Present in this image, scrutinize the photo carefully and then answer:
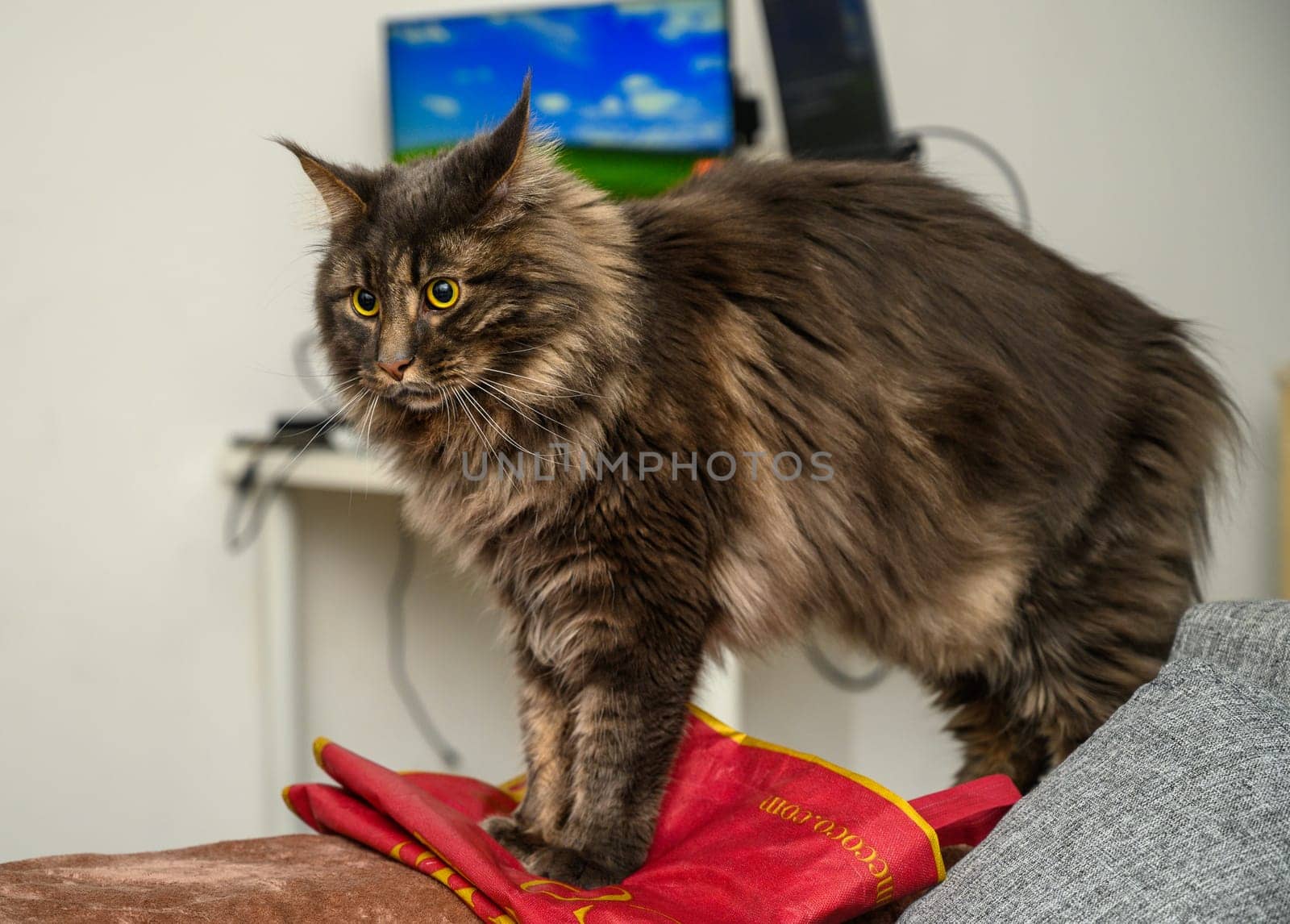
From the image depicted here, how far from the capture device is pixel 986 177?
2535 mm

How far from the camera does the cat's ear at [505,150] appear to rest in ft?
3.80

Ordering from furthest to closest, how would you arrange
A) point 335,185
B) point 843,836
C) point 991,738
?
point 991,738
point 335,185
point 843,836

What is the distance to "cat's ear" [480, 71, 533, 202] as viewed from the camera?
1157 mm

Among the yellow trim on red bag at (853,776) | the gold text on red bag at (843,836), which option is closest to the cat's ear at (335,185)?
the yellow trim on red bag at (853,776)

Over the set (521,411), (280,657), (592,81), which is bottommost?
(280,657)

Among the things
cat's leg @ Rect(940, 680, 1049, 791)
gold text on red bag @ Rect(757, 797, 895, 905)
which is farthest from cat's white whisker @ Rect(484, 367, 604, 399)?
cat's leg @ Rect(940, 680, 1049, 791)

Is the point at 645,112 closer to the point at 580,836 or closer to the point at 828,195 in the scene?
the point at 828,195

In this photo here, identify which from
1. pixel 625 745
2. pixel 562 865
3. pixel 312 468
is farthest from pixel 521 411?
pixel 312 468

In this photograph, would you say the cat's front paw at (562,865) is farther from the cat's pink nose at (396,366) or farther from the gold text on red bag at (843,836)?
the cat's pink nose at (396,366)

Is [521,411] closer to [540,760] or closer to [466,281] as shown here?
[466,281]

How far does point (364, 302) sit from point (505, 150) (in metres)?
0.26

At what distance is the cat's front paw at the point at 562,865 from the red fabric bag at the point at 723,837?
0.7 inches

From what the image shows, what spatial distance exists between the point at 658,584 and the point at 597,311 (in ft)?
1.11

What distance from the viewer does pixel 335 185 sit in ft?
4.23
